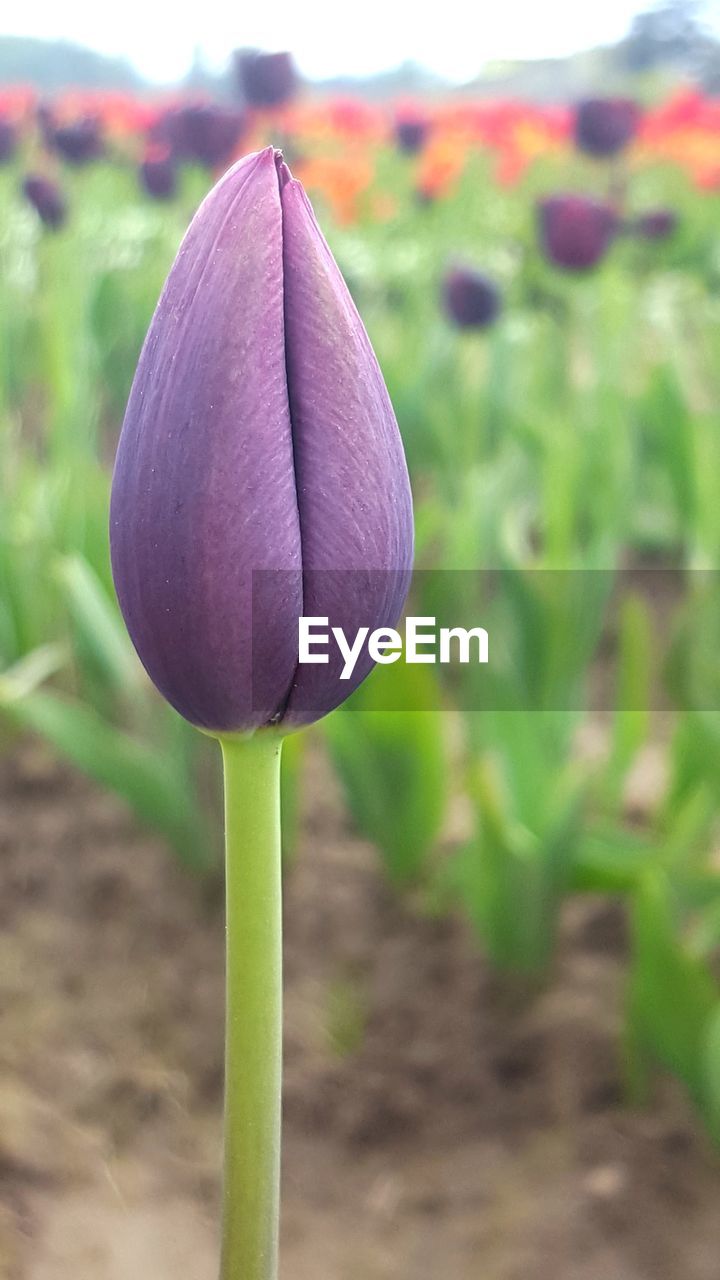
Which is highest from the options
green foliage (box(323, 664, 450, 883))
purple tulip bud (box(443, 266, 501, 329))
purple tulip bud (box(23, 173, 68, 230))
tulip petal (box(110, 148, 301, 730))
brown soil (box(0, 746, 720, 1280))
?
purple tulip bud (box(23, 173, 68, 230))

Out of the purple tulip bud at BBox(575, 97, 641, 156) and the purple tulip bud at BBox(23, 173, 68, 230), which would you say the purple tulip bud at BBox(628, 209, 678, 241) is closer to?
the purple tulip bud at BBox(575, 97, 641, 156)

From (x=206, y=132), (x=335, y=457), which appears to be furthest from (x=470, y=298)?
(x=335, y=457)

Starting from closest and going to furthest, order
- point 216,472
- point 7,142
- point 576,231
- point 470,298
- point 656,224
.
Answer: point 216,472, point 470,298, point 576,231, point 656,224, point 7,142

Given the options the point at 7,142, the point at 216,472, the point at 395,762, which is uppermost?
the point at 7,142

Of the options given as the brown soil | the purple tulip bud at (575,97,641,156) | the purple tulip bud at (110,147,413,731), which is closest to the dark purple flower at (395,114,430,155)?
the purple tulip bud at (575,97,641,156)

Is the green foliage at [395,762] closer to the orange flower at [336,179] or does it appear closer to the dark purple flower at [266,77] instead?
the dark purple flower at [266,77]

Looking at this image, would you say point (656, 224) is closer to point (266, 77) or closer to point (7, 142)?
point (266, 77)
